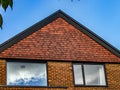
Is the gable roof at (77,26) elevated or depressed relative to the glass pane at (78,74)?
elevated

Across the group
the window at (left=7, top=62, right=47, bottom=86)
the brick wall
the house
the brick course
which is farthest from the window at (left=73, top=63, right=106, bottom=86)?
the window at (left=7, top=62, right=47, bottom=86)

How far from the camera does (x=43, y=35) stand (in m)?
18.9

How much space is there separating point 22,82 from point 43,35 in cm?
341

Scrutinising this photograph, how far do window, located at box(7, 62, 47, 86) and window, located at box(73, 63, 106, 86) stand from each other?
1.94 m

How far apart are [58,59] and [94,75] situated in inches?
92.4

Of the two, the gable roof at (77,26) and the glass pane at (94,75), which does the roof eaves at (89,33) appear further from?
the glass pane at (94,75)

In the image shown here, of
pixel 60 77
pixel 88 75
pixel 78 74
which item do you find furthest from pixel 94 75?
pixel 60 77

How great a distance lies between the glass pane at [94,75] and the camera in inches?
717

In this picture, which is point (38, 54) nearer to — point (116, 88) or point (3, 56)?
point (3, 56)

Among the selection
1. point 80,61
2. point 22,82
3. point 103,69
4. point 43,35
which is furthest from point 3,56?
point 103,69

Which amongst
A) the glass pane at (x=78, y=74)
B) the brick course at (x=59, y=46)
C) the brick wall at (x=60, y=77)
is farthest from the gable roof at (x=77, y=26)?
the glass pane at (x=78, y=74)

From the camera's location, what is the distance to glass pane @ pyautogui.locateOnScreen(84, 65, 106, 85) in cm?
1820

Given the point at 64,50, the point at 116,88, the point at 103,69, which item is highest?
the point at 64,50

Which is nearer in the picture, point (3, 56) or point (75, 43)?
point (3, 56)
